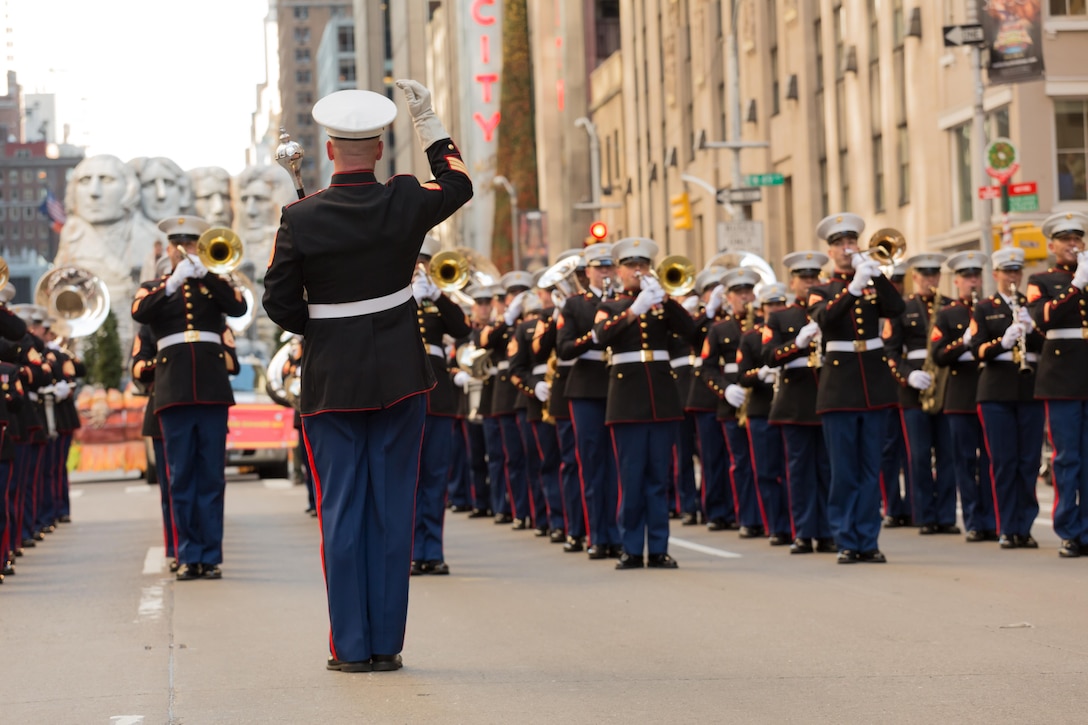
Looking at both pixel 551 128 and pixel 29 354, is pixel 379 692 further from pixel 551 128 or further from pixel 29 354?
pixel 551 128

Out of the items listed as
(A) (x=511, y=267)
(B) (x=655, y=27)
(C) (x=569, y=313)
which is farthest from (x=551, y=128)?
(C) (x=569, y=313)

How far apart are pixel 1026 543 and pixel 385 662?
276 inches

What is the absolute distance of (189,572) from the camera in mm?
13070

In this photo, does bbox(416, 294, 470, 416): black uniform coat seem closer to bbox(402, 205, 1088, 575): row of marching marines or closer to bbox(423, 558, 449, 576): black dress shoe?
bbox(402, 205, 1088, 575): row of marching marines

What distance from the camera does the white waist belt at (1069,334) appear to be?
13.2 meters

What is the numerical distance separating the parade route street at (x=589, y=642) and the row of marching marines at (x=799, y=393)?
47cm

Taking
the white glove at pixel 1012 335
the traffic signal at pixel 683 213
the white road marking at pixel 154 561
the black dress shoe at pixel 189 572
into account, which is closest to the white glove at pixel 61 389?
the white road marking at pixel 154 561

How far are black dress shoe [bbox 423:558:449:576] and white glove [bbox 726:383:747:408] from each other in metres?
3.04

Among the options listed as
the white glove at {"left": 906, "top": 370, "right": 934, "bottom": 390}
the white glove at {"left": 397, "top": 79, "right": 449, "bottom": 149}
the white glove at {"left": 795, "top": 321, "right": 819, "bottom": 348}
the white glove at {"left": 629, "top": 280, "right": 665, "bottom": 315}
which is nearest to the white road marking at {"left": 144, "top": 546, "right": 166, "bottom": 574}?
the white glove at {"left": 629, "top": 280, "right": 665, "bottom": 315}

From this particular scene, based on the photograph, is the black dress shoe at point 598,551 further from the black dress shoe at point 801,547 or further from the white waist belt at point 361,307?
the white waist belt at point 361,307

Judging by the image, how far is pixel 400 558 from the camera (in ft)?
26.9

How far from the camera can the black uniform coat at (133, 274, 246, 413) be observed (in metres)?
13.0

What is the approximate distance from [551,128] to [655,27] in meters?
20.1

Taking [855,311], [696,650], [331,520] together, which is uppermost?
[855,311]
